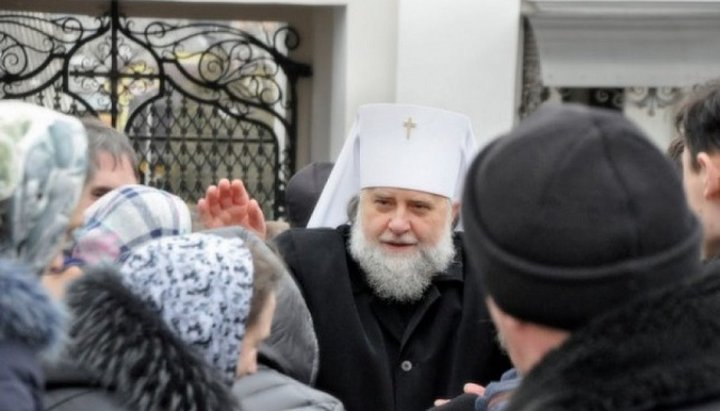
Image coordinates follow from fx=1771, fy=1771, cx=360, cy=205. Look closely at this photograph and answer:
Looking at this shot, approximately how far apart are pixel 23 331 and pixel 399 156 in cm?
283

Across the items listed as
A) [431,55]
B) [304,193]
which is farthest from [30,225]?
[431,55]

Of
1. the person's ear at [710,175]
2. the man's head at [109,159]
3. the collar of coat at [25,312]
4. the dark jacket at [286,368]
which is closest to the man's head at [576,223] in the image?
the collar of coat at [25,312]

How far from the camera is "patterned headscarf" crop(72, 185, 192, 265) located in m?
3.06

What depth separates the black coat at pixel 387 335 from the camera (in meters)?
4.31

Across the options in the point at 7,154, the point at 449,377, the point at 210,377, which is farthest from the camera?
A: the point at 449,377

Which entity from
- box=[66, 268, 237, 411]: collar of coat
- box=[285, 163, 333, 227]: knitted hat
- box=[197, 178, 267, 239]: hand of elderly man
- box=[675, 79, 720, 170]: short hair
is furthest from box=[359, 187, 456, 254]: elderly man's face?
box=[66, 268, 237, 411]: collar of coat

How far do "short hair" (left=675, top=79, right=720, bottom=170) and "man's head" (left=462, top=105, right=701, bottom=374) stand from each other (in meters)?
1.45

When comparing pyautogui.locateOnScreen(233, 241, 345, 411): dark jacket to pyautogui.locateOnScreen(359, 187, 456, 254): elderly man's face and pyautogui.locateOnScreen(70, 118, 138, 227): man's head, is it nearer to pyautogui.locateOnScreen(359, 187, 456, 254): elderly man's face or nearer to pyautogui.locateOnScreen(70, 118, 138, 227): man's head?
pyautogui.locateOnScreen(70, 118, 138, 227): man's head

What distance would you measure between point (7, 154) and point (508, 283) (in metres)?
0.68

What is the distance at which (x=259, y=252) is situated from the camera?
8.68ft

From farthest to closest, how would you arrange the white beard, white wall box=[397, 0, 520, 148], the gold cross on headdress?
white wall box=[397, 0, 520, 148] < the gold cross on headdress < the white beard

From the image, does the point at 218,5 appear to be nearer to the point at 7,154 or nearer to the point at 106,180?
the point at 106,180

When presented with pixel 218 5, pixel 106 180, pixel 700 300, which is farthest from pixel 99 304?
pixel 218 5

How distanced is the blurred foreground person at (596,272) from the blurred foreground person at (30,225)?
575mm
